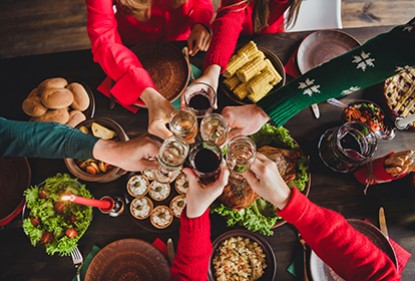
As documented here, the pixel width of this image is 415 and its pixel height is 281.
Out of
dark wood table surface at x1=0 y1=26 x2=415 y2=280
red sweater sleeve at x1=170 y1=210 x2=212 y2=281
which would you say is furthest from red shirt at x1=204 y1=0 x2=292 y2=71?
red sweater sleeve at x1=170 y1=210 x2=212 y2=281

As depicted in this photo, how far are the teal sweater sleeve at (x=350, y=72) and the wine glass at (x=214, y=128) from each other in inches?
8.9

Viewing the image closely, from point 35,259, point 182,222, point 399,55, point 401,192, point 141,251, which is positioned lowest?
point 35,259

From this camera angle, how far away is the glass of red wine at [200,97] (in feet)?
4.88

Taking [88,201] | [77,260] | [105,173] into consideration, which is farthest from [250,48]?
[77,260]

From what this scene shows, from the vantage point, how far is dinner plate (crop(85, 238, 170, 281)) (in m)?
1.52

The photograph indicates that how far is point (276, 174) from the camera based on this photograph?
54.4 inches

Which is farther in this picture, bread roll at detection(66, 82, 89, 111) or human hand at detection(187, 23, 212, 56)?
human hand at detection(187, 23, 212, 56)

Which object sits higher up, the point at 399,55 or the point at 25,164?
the point at 399,55

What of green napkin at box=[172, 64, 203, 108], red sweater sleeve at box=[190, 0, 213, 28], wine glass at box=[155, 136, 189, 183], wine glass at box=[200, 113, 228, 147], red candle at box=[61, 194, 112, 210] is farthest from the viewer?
red sweater sleeve at box=[190, 0, 213, 28]

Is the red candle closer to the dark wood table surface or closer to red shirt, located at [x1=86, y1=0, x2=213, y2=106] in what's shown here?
the dark wood table surface

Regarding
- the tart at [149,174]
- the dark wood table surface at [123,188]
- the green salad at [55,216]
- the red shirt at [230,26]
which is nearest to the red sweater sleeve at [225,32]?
the red shirt at [230,26]

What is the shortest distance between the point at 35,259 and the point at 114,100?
36.2 inches

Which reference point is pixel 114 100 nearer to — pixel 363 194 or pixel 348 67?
pixel 348 67

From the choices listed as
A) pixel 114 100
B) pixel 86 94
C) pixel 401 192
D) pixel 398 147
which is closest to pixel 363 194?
pixel 401 192
